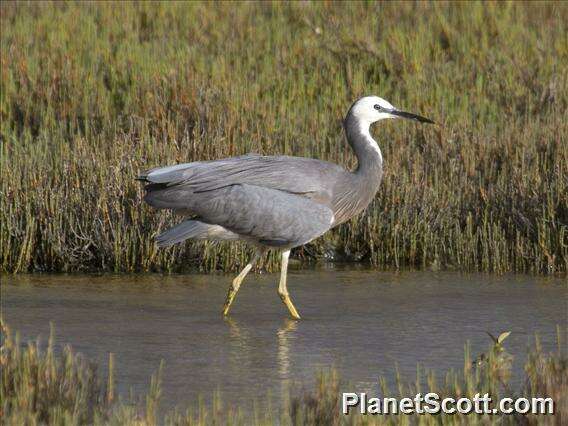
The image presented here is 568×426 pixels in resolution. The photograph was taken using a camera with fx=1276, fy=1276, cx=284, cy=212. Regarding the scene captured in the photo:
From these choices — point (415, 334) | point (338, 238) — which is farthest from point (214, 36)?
point (415, 334)

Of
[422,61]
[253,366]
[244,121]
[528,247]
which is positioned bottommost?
[253,366]

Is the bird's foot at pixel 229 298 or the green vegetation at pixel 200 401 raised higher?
the bird's foot at pixel 229 298

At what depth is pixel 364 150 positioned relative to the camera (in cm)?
855

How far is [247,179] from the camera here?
802 centimetres

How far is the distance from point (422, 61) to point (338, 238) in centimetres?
375

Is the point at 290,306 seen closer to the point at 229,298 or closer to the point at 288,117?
the point at 229,298

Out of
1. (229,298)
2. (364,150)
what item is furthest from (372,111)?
(229,298)

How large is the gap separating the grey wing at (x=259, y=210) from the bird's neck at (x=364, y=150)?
0.57 metres

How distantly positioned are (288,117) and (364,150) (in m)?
2.66

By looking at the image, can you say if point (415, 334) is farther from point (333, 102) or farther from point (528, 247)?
point (333, 102)

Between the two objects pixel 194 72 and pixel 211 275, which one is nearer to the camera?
pixel 211 275

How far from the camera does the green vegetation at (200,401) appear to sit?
16.0ft

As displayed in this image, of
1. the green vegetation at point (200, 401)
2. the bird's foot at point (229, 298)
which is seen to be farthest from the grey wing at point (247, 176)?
the green vegetation at point (200, 401)

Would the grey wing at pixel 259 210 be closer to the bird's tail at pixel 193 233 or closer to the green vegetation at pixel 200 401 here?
the bird's tail at pixel 193 233
